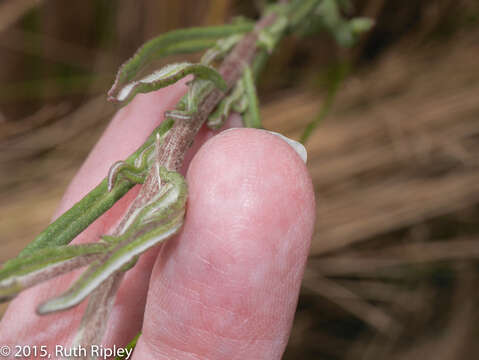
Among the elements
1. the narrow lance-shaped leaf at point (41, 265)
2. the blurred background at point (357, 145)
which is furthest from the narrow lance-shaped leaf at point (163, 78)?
the blurred background at point (357, 145)

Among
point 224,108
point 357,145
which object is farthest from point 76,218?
point 357,145

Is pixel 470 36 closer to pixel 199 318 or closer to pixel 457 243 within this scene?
pixel 457 243

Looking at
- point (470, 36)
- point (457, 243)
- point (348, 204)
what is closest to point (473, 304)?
point (457, 243)

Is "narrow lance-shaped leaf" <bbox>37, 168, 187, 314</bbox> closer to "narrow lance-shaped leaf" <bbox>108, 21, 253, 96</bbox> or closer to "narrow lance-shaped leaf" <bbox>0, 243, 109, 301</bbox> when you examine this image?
"narrow lance-shaped leaf" <bbox>0, 243, 109, 301</bbox>

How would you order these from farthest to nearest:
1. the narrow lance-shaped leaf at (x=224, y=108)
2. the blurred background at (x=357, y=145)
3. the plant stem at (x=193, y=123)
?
the blurred background at (x=357, y=145), the narrow lance-shaped leaf at (x=224, y=108), the plant stem at (x=193, y=123)

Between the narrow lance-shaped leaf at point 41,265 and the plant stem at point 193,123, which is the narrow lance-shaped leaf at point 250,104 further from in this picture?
the narrow lance-shaped leaf at point 41,265

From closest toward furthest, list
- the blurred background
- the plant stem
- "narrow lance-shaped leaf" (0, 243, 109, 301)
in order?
"narrow lance-shaped leaf" (0, 243, 109, 301) < the plant stem < the blurred background

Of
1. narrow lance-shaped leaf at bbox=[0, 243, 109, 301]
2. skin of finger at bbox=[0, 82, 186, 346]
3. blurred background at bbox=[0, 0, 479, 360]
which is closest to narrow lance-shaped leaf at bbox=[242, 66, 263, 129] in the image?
skin of finger at bbox=[0, 82, 186, 346]
